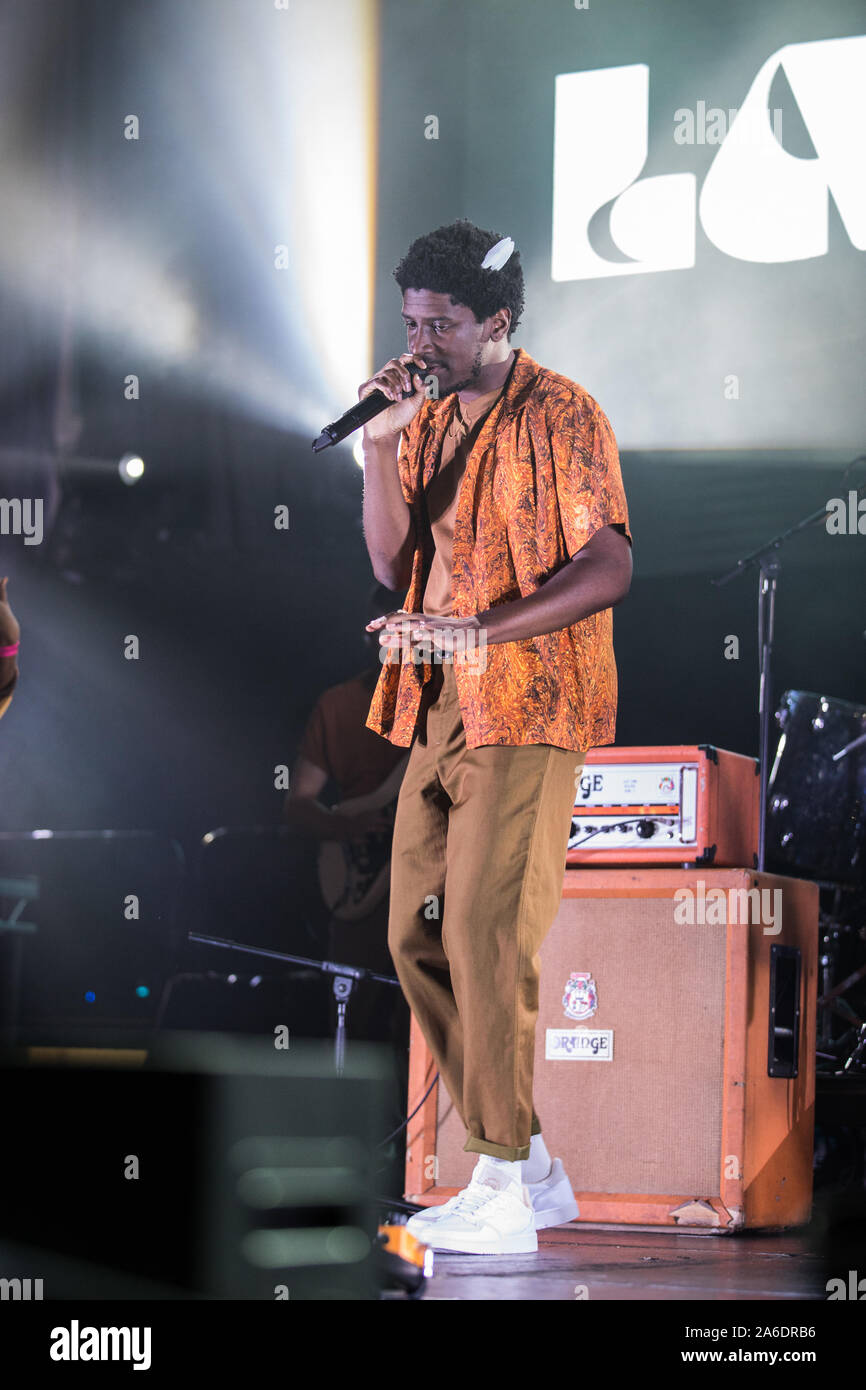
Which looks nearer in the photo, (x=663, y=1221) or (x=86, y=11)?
(x=663, y=1221)

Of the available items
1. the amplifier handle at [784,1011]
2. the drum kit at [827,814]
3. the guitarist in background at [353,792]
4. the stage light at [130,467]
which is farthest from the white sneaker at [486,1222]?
the stage light at [130,467]

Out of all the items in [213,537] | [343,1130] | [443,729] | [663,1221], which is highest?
[213,537]

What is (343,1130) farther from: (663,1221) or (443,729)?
(663,1221)

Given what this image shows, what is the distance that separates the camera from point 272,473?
15.1 ft

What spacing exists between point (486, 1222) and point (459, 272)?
139 centimetres

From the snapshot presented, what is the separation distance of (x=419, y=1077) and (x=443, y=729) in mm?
956

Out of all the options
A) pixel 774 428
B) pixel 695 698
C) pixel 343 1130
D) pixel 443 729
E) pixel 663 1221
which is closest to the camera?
pixel 343 1130

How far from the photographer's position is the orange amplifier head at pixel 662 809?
2875mm

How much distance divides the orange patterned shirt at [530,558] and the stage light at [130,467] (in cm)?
257

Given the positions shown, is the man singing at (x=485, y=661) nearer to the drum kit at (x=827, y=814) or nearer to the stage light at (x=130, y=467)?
the drum kit at (x=827, y=814)

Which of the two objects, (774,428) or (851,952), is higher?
(774,428)

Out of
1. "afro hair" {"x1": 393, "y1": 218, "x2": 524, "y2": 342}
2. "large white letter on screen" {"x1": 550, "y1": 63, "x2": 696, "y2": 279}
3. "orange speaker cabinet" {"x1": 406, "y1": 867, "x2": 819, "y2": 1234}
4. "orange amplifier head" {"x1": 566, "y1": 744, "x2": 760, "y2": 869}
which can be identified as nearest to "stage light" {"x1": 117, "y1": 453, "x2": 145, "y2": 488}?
"large white letter on screen" {"x1": 550, "y1": 63, "x2": 696, "y2": 279}

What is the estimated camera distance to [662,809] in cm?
292
